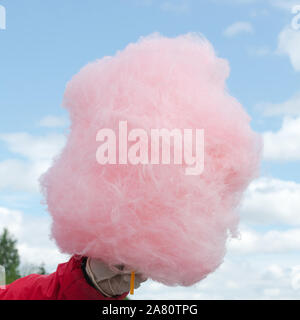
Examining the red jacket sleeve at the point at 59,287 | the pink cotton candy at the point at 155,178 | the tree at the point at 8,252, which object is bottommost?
the red jacket sleeve at the point at 59,287

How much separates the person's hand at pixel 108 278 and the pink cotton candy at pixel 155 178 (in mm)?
122

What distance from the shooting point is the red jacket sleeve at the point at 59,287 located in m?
2.69

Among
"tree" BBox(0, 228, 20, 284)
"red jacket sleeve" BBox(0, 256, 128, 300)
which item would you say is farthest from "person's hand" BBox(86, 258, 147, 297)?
"tree" BBox(0, 228, 20, 284)

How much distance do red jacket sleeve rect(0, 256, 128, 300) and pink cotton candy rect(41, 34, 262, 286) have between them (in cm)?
29

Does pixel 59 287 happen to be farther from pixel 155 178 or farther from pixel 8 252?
pixel 8 252

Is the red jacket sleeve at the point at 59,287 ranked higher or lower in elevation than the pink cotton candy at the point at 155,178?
lower

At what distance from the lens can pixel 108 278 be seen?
102 inches

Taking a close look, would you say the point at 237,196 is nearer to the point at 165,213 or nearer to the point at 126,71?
the point at 165,213

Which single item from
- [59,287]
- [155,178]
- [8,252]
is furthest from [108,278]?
[8,252]

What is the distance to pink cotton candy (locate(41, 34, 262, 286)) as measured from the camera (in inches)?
91.4

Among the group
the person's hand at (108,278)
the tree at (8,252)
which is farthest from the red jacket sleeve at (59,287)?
the tree at (8,252)

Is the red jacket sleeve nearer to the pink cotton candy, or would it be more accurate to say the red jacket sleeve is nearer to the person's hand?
the person's hand

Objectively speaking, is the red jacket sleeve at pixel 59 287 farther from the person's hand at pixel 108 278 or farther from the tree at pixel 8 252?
the tree at pixel 8 252
